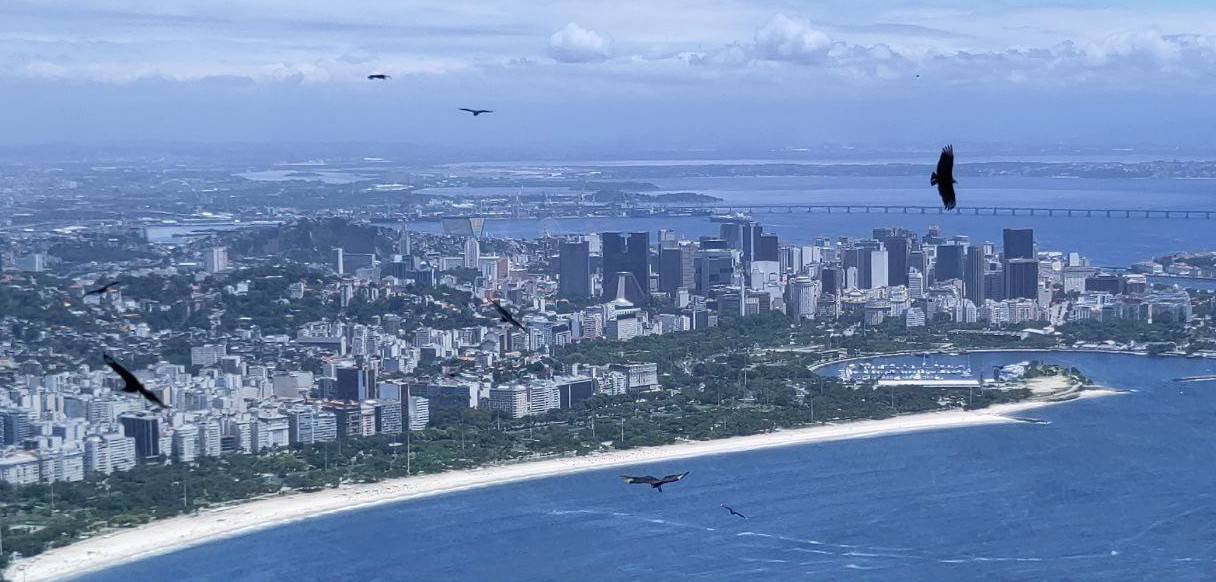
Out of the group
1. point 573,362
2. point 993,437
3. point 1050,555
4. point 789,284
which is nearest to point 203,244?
point 789,284

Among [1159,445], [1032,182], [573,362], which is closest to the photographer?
[1159,445]

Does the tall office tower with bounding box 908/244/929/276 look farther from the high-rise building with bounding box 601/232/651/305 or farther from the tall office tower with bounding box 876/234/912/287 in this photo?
the high-rise building with bounding box 601/232/651/305

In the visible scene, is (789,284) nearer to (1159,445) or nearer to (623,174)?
(1159,445)

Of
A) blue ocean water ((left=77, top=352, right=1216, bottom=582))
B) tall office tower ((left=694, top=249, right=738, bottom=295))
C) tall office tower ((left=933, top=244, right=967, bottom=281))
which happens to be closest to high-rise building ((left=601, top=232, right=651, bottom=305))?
tall office tower ((left=694, top=249, right=738, bottom=295))

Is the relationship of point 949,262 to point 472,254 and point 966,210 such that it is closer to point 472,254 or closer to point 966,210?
point 472,254

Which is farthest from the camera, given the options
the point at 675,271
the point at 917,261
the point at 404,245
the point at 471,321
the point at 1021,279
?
the point at 404,245

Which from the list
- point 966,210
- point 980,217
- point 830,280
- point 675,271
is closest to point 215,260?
point 675,271
